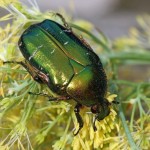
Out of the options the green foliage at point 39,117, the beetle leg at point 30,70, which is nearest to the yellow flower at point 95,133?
the green foliage at point 39,117

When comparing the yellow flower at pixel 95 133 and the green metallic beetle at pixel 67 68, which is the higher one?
the green metallic beetle at pixel 67 68

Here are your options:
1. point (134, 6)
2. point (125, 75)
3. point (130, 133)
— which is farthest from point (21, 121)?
point (134, 6)

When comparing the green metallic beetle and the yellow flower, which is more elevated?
the green metallic beetle

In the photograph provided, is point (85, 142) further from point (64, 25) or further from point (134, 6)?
point (134, 6)

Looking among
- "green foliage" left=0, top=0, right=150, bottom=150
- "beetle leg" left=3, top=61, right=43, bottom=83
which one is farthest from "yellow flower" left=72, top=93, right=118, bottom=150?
"beetle leg" left=3, top=61, right=43, bottom=83

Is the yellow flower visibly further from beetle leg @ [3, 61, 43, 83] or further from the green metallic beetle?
beetle leg @ [3, 61, 43, 83]

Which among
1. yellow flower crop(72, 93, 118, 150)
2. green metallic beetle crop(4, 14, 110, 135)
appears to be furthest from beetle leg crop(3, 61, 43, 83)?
yellow flower crop(72, 93, 118, 150)

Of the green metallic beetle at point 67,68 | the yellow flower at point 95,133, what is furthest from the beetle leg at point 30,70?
the yellow flower at point 95,133

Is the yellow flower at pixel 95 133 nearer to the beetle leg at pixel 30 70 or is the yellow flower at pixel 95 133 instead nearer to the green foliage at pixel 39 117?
the green foliage at pixel 39 117
